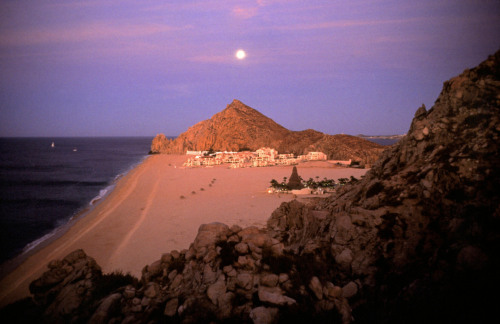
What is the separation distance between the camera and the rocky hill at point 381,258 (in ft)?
11.9

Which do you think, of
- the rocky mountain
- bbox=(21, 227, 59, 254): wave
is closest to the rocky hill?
bbox=(21, 227, 59, 254): wave

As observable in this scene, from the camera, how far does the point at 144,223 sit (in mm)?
19781

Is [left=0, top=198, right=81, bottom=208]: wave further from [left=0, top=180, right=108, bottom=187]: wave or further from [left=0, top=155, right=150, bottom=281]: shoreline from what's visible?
[left=0, top=180, right=108, bottom=187]: wave

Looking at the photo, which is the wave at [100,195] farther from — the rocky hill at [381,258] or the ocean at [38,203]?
the rocky hill at [381,258]

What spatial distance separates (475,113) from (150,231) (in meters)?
17.3

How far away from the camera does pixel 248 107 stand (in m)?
143

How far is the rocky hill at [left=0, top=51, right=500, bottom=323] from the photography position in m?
3.62

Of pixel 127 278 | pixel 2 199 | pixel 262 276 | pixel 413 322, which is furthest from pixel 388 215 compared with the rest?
pixel 2 199

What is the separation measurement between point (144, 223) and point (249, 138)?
3576 inches

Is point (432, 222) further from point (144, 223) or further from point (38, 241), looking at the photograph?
point (38, 241)

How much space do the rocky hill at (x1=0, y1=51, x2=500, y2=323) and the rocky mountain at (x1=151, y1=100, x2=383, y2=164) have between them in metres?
71.3

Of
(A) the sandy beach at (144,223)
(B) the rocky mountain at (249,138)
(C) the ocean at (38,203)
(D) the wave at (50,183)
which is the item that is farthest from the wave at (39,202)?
(B) the rocky mountain at (249,138)

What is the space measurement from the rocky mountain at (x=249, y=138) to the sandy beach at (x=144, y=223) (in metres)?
54.0

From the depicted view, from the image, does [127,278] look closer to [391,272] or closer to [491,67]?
[391,272]
